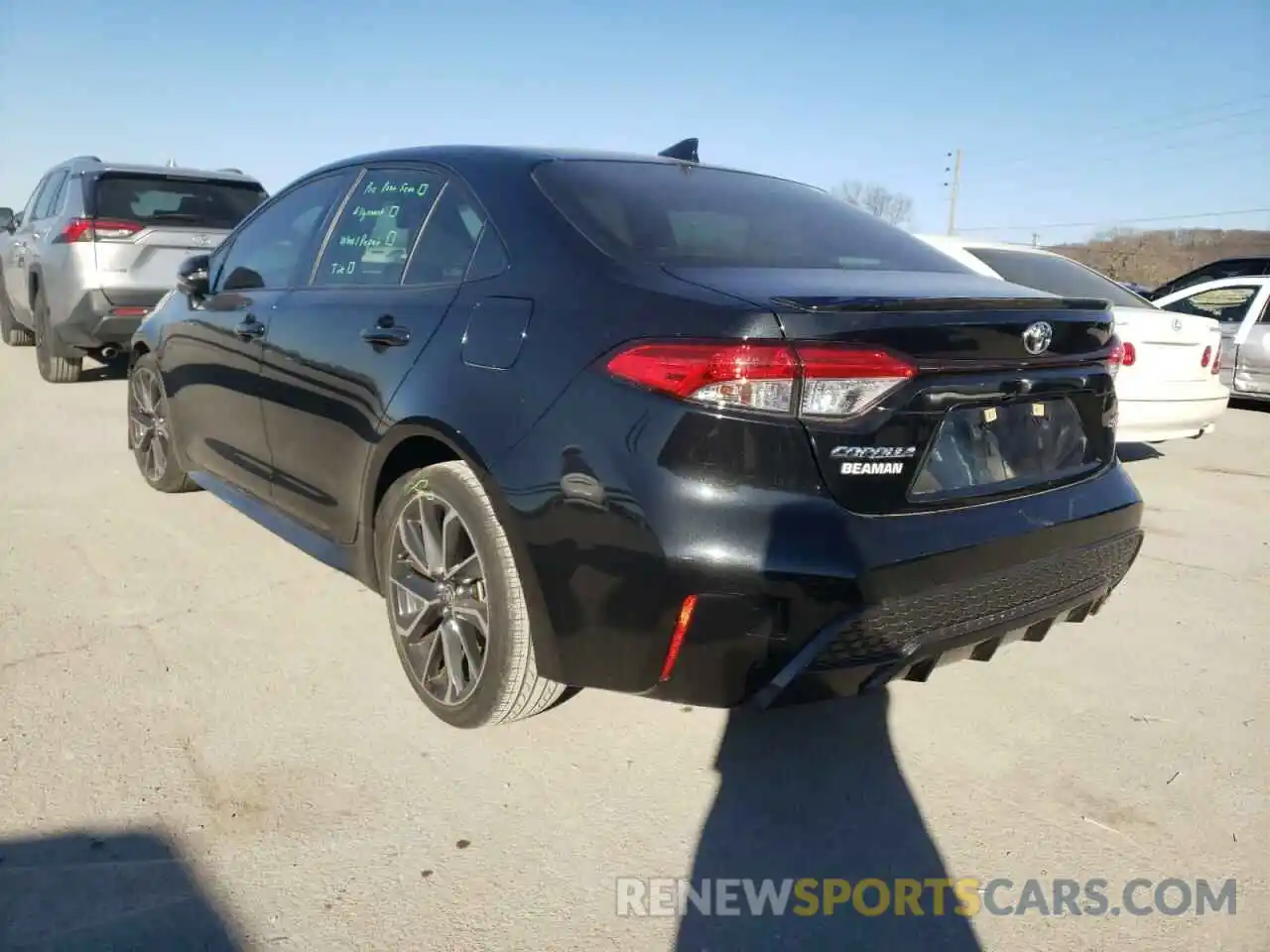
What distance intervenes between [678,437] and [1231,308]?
373 inches

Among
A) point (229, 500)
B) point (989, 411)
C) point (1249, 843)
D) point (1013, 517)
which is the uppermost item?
point (989, 411)

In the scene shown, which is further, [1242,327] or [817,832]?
[1242,327]

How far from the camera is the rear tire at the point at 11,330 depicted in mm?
11258

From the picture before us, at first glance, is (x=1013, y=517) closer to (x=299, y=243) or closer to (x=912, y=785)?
(x=912, y=785)

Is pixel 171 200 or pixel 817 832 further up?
pixel 171 200

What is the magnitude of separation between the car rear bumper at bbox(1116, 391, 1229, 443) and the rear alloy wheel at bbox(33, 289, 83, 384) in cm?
810

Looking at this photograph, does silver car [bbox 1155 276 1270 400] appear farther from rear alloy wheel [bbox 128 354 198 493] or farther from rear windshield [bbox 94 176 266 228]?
rear alloy wheel [bbox 128 354 198 493]

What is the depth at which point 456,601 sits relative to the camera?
2.69 meters

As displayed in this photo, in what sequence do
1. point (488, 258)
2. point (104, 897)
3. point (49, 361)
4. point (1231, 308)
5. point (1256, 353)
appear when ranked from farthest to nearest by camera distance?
point (1231, 308), point (1256, 353), point (49, 361), point (488, 258), point (104, 897)

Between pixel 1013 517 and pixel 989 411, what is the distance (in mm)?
265

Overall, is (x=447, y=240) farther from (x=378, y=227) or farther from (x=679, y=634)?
(x=679, y=634)

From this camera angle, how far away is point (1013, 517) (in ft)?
7.77

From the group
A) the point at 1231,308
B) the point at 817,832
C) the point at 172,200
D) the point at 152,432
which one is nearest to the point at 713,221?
the point at 817,832

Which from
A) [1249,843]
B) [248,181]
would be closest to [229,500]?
[1249,843]
